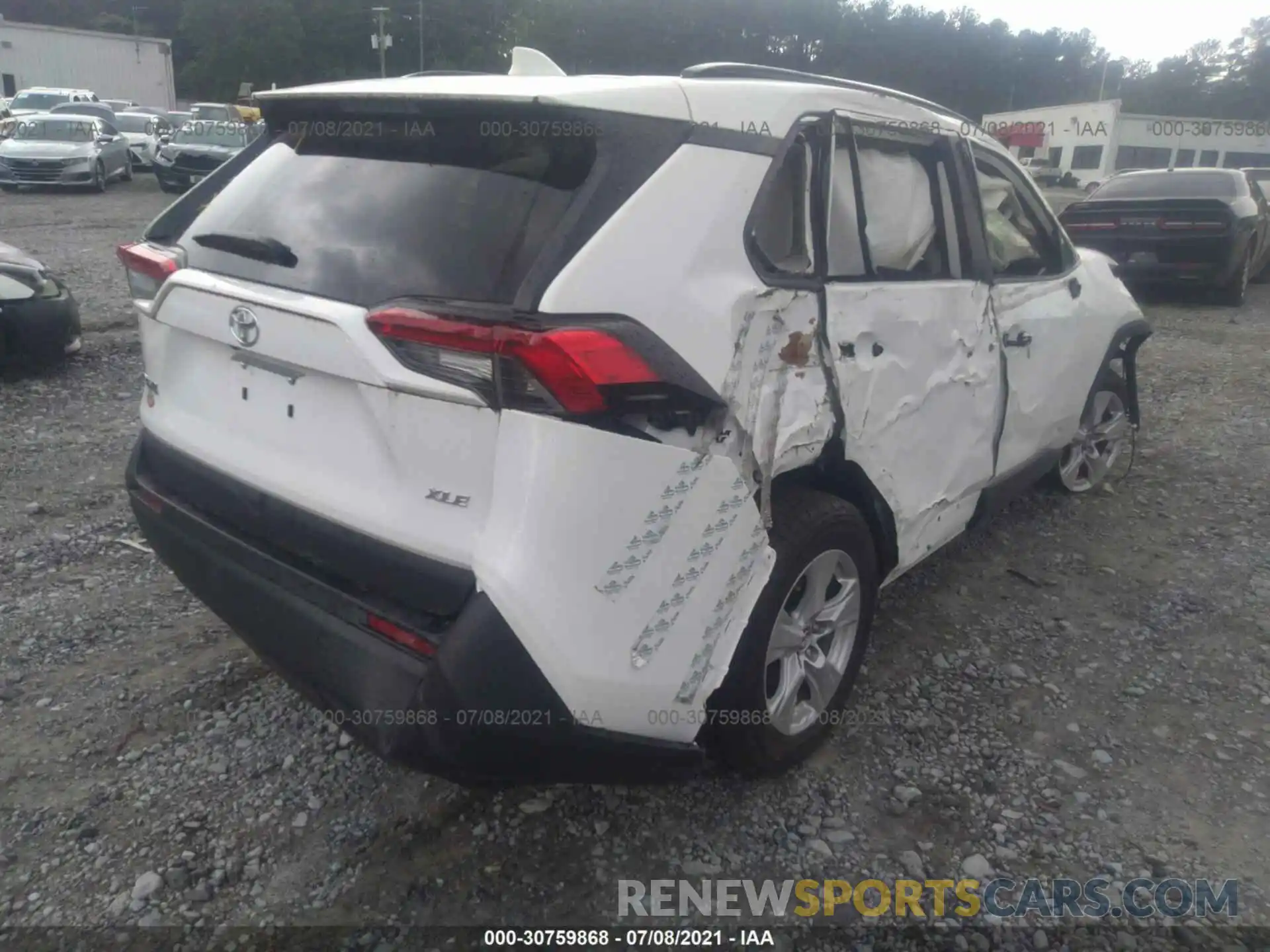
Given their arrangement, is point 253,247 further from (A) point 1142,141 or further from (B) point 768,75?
(A) point 1142,141

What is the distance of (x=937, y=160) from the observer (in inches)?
126

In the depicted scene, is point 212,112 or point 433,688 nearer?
point 433,688

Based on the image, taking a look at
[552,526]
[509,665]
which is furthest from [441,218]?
[509,665]

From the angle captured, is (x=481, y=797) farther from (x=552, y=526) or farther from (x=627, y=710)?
(x=552, y=526)

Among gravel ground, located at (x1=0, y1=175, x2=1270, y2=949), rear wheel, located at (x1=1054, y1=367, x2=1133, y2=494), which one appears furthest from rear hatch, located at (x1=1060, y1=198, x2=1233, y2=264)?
gravel ground, located at (x1=0, y1=175, x2=1270, y2=949)

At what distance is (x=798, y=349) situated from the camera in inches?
92.4

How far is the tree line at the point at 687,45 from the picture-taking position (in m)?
57.1

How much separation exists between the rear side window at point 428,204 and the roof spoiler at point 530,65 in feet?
2.12

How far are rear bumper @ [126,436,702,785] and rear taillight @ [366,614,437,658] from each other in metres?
0.01

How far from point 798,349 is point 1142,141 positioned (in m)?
57.6

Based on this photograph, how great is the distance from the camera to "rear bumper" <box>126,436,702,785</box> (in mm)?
1897

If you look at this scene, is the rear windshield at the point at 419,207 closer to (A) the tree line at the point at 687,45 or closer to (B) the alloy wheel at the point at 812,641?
(B) the alloy wheel at the point at 812,641

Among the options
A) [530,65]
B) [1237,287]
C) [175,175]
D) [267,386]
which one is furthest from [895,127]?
[175,175]

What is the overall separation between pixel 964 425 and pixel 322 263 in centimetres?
214
